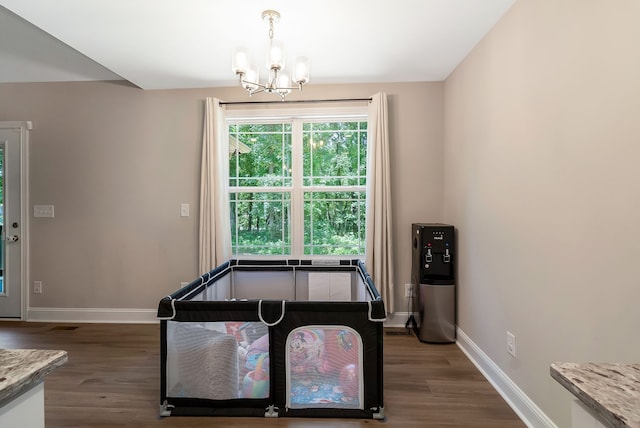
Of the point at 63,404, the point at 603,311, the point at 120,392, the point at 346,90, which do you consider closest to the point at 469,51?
the point at 346,90

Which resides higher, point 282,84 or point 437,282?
point 282,84

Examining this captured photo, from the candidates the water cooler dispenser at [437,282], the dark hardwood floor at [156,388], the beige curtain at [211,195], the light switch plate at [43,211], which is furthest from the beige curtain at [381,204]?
the light switch plate at [43,211]

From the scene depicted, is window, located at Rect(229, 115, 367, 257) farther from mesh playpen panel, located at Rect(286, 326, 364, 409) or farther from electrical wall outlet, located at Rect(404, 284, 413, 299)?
mesh playpen panel, located at Rect(286, 326, 364, 409)

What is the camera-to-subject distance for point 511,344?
1812 millimetres

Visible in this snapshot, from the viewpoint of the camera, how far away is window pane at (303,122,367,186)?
121 inches

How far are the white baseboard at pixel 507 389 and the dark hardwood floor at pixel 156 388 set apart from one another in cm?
4

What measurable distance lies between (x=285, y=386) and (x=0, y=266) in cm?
354

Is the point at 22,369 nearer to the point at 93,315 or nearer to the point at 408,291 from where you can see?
the point at 408,291

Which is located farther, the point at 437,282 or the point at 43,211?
the point at 43,211

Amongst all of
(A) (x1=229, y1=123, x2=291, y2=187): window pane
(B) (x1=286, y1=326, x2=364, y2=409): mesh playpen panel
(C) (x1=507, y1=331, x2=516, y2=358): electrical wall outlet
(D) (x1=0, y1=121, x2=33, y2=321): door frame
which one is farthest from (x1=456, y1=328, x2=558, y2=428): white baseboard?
(D) (x1=0, y1=121, x2=33, y2=321): door frame

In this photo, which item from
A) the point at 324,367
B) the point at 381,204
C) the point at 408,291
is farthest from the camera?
the point at 408,291

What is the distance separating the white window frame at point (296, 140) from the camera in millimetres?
3027

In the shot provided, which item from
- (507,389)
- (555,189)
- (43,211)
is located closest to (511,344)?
(507,389)

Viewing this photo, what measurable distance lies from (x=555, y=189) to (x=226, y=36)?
2290 mm
